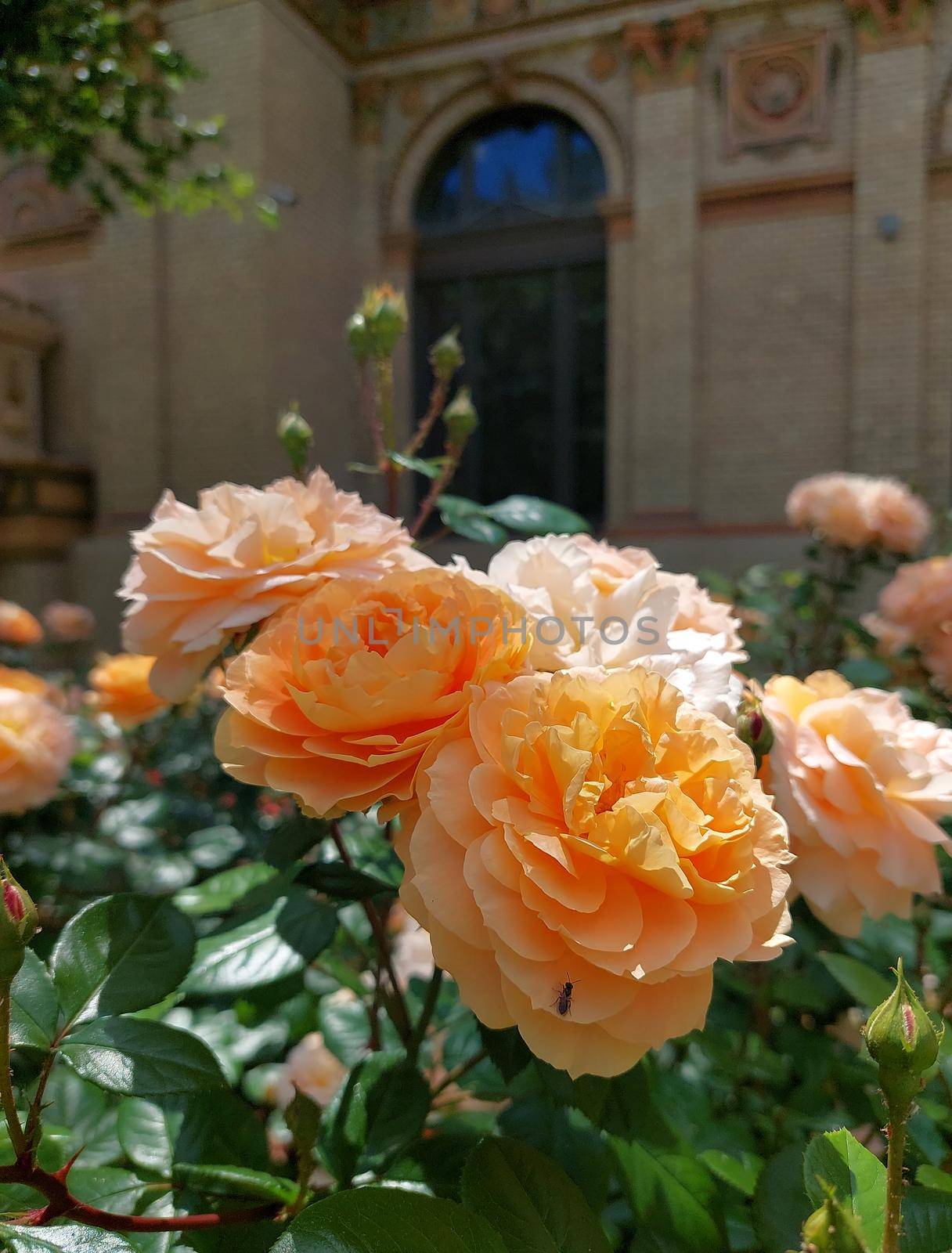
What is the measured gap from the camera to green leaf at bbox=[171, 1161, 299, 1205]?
0.64m

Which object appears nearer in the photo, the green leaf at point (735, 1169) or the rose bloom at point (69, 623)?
the green leaf at point (735, 1169)

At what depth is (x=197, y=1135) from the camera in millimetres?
787

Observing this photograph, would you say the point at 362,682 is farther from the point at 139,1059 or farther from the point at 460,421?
the point at 460,421

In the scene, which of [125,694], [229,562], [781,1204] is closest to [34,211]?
[125,694]

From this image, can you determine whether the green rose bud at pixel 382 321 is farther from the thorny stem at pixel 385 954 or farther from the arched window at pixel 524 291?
the arched window at pixel 524 291

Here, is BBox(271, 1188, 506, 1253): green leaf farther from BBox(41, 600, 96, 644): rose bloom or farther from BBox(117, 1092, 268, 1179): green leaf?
BBox(41, 600, 96, 644): rose bloom

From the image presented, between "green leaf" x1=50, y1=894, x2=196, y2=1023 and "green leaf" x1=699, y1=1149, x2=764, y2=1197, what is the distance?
57 cm

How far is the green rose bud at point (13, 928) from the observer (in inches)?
18.8

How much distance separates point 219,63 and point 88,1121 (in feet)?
25.8

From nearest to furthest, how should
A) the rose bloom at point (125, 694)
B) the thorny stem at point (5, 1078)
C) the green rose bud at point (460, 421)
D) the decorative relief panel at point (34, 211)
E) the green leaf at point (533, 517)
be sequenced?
the thorny stem at point (5, 1078) < the green leaf at point (533, 517) < the green rose bud at point (460, 421) < the rose bloom at point (125, 694) < the decorative relief panel at point (34, 211)

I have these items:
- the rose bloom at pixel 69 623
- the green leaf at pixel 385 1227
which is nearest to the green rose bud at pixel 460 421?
the green leaf at pixel 385 1227

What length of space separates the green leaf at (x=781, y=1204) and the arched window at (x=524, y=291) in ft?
23.4

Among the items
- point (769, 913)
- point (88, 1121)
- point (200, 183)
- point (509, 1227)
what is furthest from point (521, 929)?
point (200, 183)

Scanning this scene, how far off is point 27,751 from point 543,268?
743 centimetres
